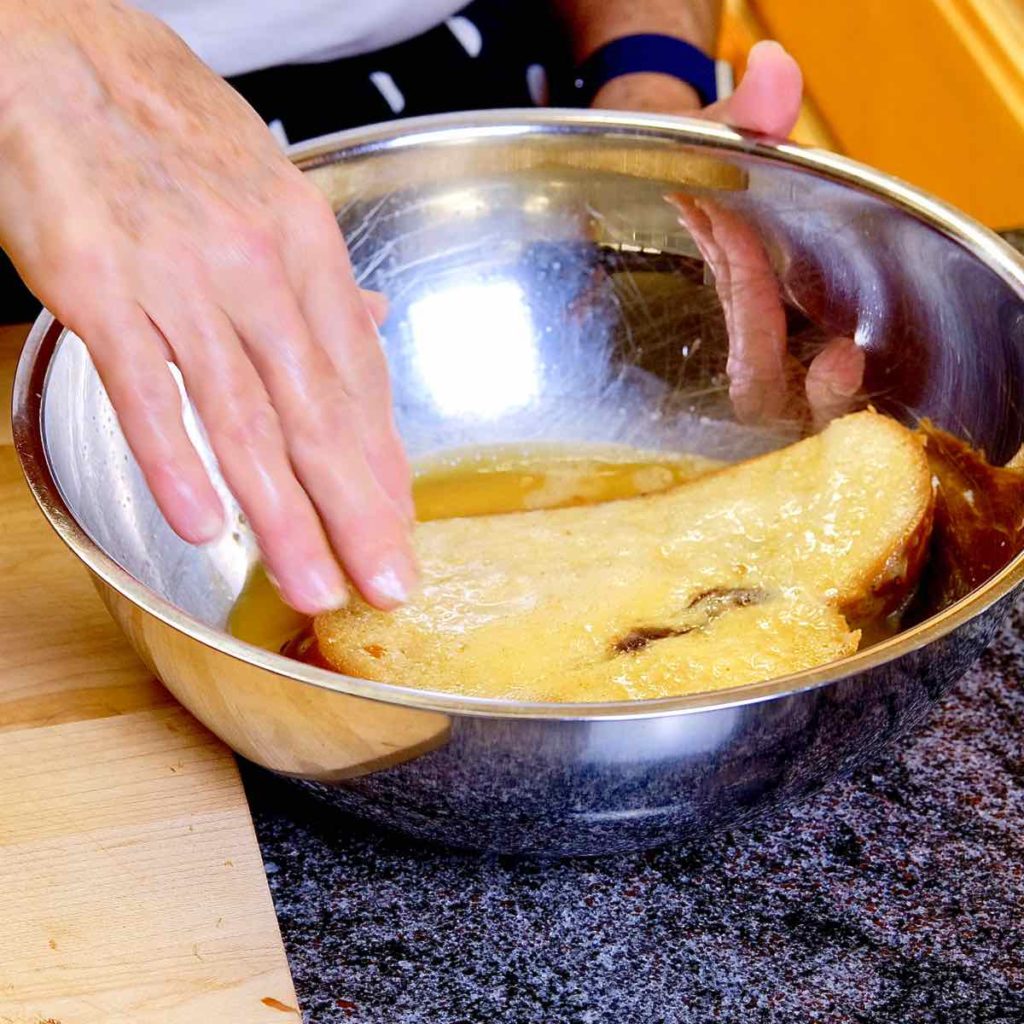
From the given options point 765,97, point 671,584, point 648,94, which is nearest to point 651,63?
point 648,94

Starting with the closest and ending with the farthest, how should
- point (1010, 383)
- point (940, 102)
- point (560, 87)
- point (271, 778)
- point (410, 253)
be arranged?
point (271, 778), point (1010, 383), point (410, 253), point (560, 87), point (940, 102)

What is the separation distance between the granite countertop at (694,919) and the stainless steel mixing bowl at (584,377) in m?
0.06

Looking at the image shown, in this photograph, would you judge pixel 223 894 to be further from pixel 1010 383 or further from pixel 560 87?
pixel 560 87

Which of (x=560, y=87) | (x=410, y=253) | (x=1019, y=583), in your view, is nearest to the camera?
(x=1019, y=583)

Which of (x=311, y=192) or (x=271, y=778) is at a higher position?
(x=311, y=192)

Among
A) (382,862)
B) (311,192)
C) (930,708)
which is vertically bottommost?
(382,862)

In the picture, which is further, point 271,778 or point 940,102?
point 940,102

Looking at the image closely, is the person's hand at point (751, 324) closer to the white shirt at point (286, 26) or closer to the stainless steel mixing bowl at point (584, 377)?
the stainless steel mixing bowl at point (584, 377)

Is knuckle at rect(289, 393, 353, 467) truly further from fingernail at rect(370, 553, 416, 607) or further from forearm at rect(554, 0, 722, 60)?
forearm at rect(554, 0, 722, 60)

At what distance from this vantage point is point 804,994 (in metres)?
0.68

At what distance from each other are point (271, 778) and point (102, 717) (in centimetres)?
10

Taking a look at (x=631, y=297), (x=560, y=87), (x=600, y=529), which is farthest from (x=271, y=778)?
(x=560, y=87)

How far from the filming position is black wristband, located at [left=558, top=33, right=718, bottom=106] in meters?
1.31

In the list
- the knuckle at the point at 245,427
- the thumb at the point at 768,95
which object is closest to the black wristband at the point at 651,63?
the thumb at the point at 768,95
